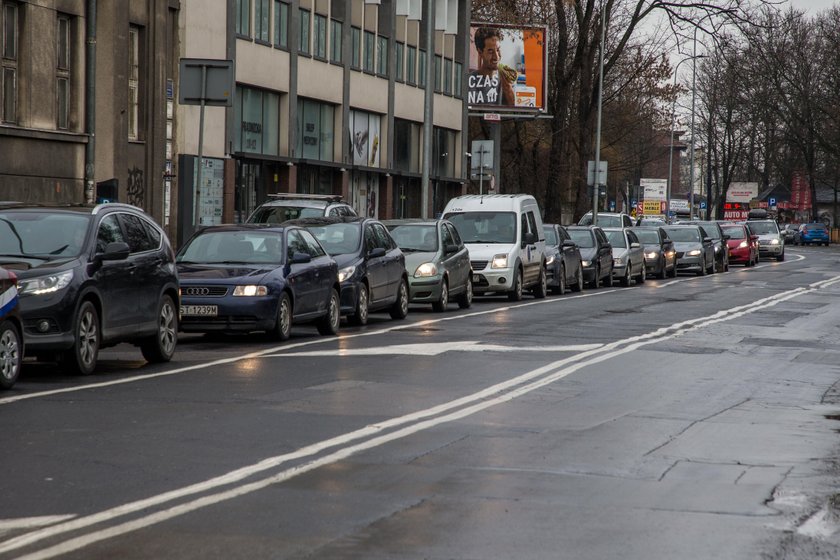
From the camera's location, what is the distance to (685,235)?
166 feet

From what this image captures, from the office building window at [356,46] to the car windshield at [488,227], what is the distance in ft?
Result: 59.2

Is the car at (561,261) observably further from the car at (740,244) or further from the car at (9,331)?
the car at (740,244)

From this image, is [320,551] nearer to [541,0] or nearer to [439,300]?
[439,300]

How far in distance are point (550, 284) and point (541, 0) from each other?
26.2 metres

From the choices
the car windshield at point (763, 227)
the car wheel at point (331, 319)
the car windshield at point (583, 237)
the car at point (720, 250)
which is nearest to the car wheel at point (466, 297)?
the car wheel at point (331, 319)

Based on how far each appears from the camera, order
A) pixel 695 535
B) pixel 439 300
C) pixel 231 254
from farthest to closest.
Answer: pixel 439 300 → pixel 231 254 → pixel 695 535

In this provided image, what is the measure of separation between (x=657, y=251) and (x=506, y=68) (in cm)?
1579

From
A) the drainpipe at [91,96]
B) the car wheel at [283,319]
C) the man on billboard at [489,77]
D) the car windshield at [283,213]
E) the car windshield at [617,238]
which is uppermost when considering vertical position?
the man on billboard at [489,77]

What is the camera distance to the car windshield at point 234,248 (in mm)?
19438

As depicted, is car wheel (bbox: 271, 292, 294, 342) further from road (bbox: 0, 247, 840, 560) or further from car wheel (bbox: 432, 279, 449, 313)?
car wheel (bbox: 432, 279, 449, 313)

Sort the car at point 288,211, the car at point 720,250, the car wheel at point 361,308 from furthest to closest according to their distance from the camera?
the car at point 720,250 → the car at point 288,211 → the car wheel at point 361,308

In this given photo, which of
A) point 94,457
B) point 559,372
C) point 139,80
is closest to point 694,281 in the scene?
point 139,80

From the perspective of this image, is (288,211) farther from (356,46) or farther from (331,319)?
(356,46)

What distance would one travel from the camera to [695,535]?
23.5 feet
